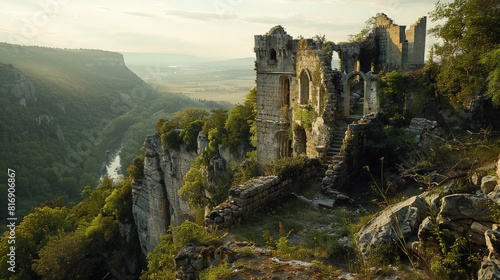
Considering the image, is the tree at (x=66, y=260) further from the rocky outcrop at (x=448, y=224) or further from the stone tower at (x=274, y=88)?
the rocky outcrop at (x=448, y=224)

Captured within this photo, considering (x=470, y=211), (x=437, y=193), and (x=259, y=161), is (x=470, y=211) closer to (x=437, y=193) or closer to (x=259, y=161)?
(x=437, y=193)

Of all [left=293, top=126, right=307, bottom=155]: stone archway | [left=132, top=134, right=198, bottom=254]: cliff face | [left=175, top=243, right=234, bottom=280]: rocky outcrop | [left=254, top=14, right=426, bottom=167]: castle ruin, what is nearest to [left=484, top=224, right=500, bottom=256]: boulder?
[left=175, top=243, right=234, bottom=280]: rocky outcrop

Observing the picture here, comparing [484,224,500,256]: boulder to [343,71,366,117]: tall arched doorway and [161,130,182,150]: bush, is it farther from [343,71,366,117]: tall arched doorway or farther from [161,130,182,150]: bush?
[161,130,182,150]: bush

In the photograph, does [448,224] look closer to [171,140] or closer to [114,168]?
[171,140]

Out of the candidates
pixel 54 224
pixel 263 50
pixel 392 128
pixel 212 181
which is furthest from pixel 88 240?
pixel 392 128

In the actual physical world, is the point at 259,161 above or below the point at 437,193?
below

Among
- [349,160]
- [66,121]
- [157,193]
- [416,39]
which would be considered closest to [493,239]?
[349,160]
